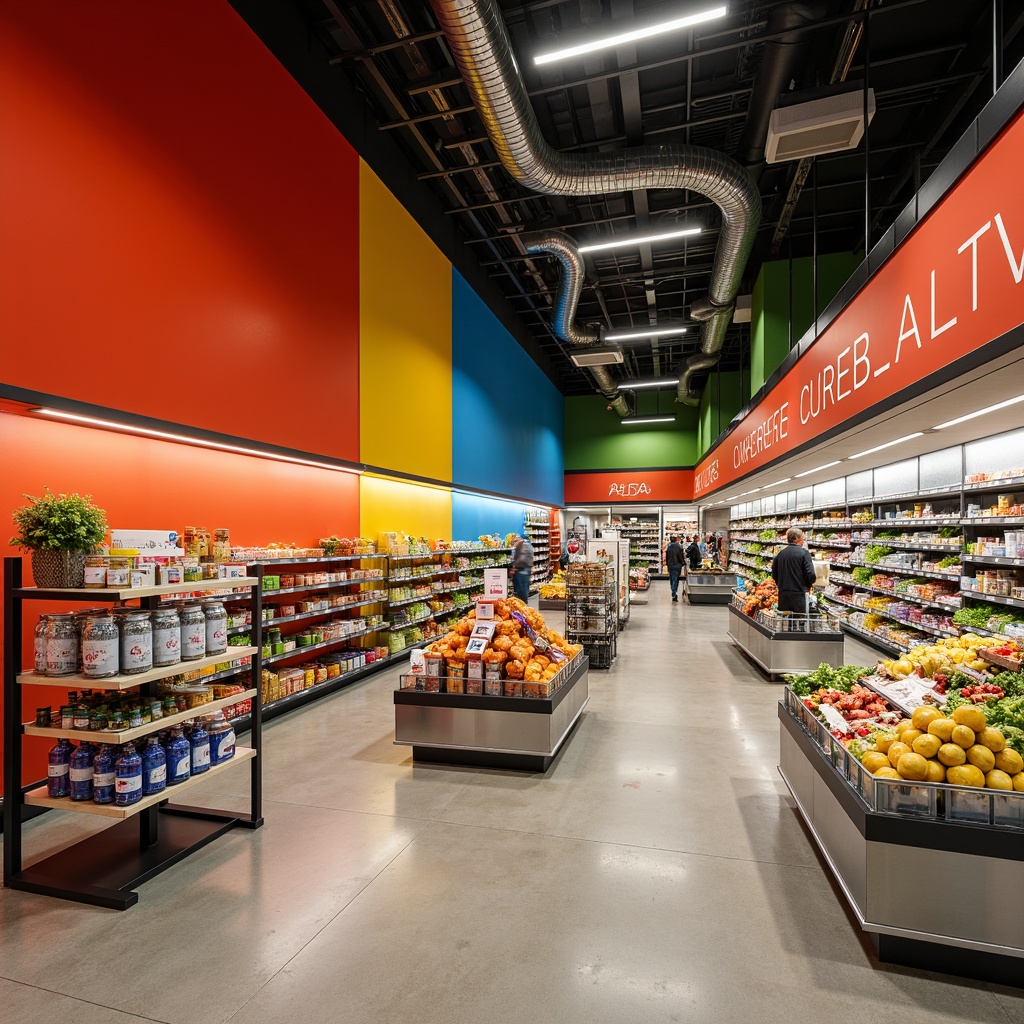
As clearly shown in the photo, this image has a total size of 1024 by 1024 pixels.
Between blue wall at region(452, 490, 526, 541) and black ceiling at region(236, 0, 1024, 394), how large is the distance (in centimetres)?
528

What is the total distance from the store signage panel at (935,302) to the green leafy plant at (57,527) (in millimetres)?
4817

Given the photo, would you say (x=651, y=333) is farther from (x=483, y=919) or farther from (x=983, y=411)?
(x=483, y=919)

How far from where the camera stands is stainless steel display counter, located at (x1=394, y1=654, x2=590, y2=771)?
14.1 ft

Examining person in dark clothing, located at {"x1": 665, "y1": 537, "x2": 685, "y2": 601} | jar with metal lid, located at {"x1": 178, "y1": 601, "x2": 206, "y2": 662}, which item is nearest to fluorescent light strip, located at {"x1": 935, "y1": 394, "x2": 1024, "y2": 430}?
jar with metal lid, located at {"x1": 178, "y1": 601, "x2": 206, "y2": 662}

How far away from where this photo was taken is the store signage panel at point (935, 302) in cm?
302

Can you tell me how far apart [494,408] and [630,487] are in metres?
10.7

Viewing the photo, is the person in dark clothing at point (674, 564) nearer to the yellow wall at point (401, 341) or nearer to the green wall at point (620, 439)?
the green wall at point (620, 439)

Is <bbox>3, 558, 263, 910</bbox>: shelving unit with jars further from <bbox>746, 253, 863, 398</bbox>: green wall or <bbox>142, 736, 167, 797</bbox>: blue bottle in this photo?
<bbox>746, 253, 863, 398</bbox>: green wall

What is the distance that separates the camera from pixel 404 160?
8.73m

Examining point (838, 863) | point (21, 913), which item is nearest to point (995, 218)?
point (838, 863)

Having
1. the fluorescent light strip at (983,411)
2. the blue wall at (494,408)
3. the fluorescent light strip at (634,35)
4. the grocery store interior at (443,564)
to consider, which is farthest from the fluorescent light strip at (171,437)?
the fluorescent light strip at (983,411)

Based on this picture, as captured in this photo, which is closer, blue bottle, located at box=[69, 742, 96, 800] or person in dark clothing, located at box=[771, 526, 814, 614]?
blue bottle, located at box=[69, 742, 96, 800]

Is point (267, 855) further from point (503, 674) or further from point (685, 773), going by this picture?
point (685, 773)

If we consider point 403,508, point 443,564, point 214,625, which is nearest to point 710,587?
point 443,564
